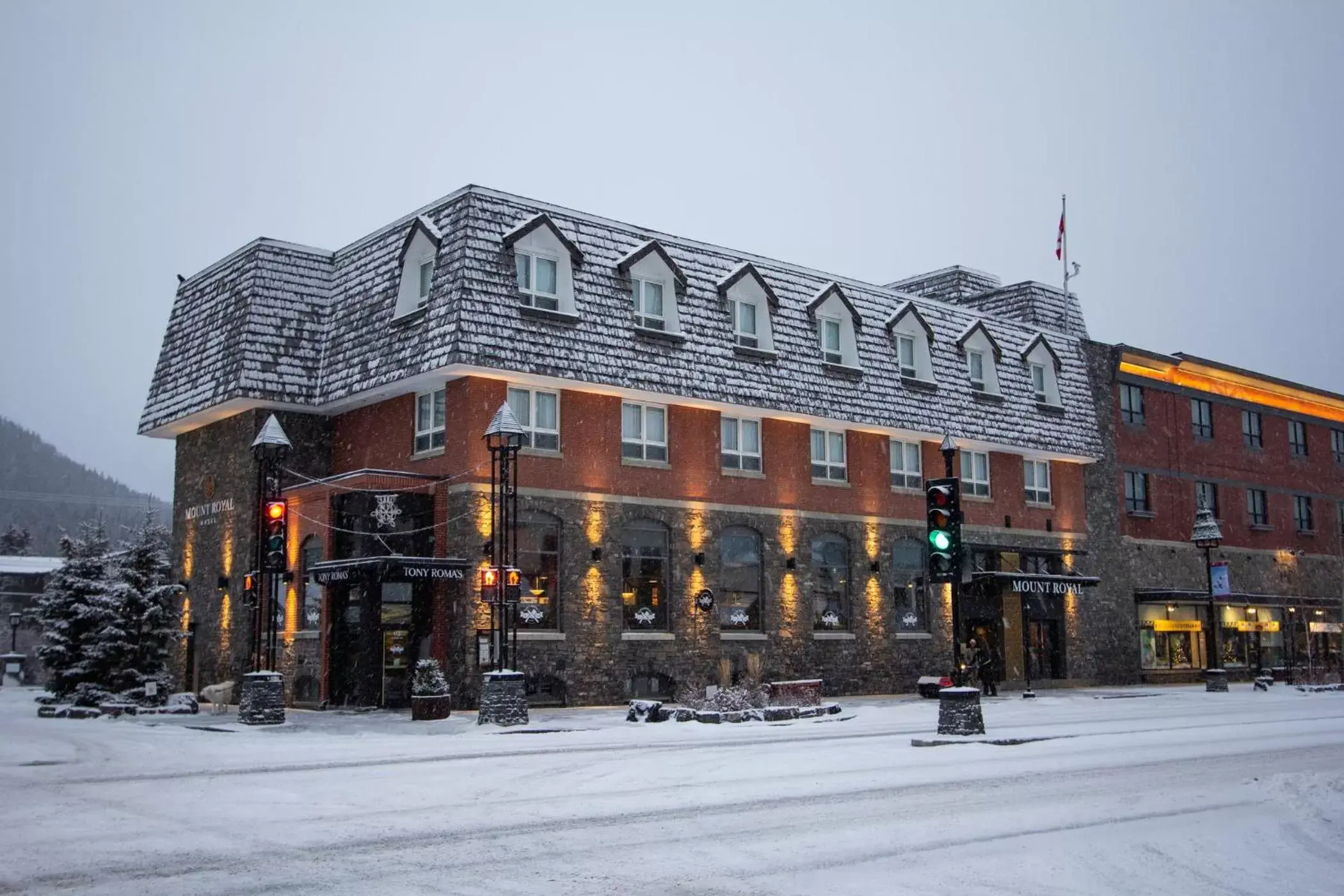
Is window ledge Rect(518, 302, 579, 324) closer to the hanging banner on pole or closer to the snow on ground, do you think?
the snow on ground

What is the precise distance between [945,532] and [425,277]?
17.1m

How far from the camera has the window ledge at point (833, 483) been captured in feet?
122

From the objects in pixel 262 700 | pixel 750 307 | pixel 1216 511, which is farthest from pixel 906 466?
pixel 262 700

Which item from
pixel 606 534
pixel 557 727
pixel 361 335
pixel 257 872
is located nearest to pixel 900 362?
pixel 606 534

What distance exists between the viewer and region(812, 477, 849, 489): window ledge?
1462 inches

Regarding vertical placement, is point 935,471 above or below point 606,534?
above

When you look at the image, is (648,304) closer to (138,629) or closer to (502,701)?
(502,701)

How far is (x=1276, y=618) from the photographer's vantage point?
51594mm

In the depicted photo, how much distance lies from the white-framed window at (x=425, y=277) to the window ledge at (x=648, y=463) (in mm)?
6422

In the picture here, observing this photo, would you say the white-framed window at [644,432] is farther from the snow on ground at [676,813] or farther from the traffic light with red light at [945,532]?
the traffic light with red light at [945,532]

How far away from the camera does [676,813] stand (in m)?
13.0

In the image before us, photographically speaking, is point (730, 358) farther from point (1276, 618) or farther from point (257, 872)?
point (1276, 618)

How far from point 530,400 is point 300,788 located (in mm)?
16878

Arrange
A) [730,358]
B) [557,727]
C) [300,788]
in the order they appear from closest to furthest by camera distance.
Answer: [300,788]
[557,727]
[730,358]
